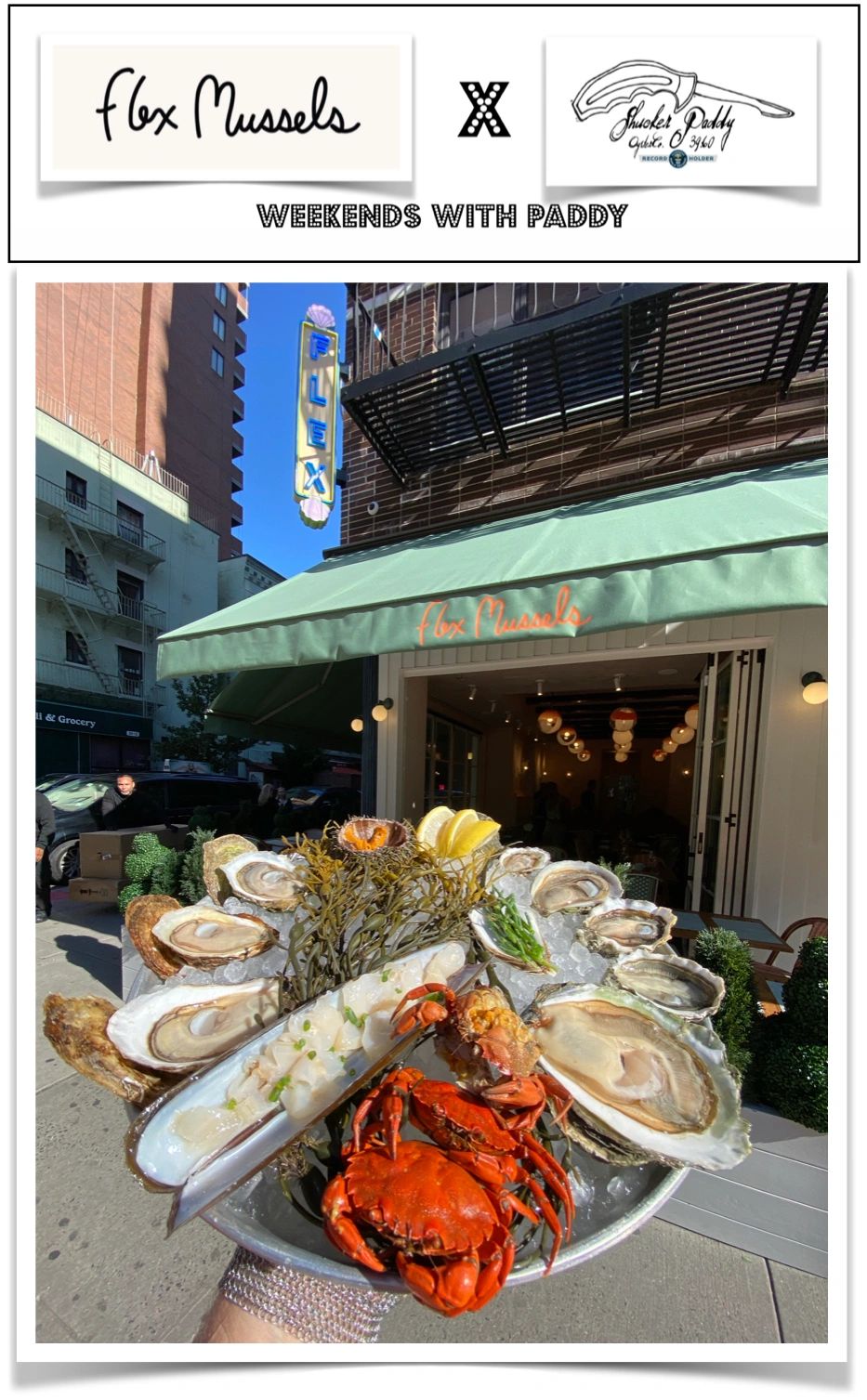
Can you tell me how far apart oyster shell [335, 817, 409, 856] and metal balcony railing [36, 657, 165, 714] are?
1867cm

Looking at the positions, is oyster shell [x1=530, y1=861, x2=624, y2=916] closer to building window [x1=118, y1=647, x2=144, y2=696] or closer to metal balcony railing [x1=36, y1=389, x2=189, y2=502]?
building window [x1=118, y1=647, x2=144, y2=696]

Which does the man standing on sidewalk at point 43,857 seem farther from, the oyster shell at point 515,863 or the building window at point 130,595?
the building window at point 130,595

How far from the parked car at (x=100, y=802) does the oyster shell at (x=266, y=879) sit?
4.84 metres

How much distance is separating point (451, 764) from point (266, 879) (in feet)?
16.5

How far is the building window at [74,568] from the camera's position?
18094 mm

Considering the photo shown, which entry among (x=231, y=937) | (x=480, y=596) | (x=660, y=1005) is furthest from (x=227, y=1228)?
(x=480, y=596)

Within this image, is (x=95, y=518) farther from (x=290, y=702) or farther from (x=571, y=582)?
(x=571, y=582)

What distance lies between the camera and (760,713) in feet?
11.8

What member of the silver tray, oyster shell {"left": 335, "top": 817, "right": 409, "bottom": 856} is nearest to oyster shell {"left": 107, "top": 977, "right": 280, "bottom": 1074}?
the silver tray

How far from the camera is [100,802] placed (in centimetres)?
683

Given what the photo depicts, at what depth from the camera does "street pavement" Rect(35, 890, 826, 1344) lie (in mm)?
1537
